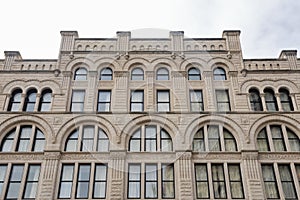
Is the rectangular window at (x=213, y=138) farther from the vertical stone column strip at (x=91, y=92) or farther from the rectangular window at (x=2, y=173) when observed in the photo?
the rectangular window at (x=2, y=173)

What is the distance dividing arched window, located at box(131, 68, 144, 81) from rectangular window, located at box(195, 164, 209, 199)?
728 centimetres

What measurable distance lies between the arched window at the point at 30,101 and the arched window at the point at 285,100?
16.2 meters

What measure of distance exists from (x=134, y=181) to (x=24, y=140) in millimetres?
7238

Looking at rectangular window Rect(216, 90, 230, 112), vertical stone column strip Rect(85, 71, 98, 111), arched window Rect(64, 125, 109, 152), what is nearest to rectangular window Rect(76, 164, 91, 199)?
arched window Rect(64, 125, 109, 152)

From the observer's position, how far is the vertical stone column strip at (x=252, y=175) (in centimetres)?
2097

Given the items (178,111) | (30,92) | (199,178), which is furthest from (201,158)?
(30,92)

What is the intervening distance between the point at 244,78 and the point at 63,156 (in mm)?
12747

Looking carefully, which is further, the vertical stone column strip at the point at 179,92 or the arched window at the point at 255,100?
the arched window at the point at 255,100

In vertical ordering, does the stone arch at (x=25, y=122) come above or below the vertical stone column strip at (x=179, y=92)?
below

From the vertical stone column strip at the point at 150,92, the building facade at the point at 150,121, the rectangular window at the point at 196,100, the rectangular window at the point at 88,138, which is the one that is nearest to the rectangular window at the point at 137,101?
the building facade at the point at 150,121

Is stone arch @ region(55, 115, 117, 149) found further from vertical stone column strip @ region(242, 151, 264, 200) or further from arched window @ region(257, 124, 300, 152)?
arched window @ region(257, 124, 300, 152)

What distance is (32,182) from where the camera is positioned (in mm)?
21641

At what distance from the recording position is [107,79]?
85.1 feet

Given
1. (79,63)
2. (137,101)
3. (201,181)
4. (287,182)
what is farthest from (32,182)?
(287,182)
